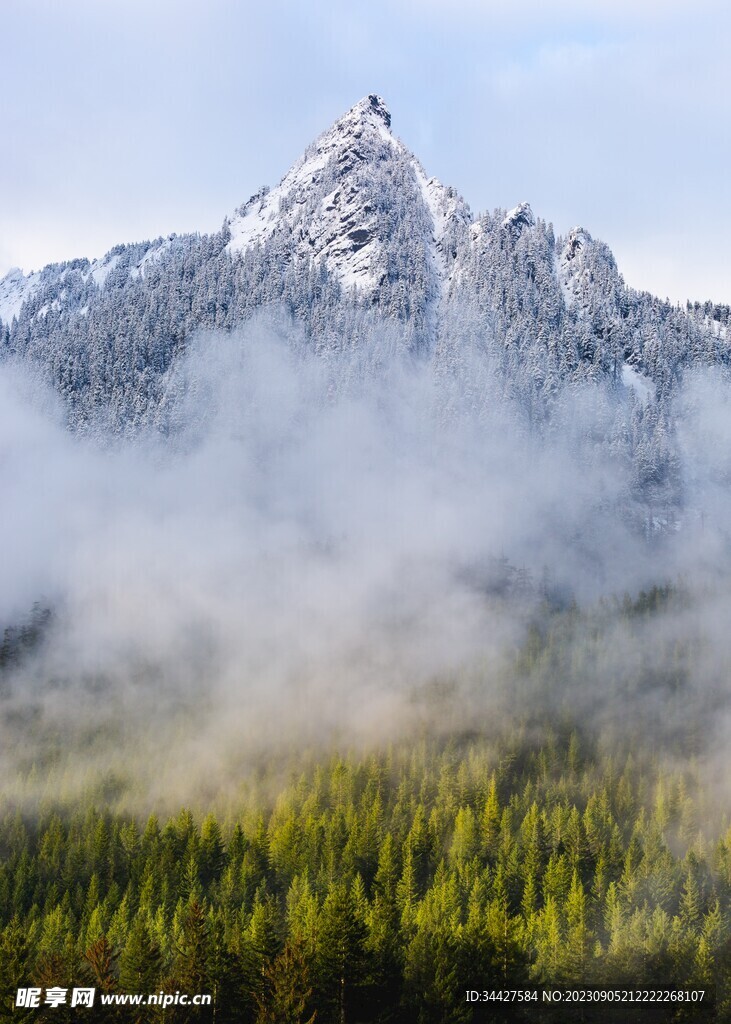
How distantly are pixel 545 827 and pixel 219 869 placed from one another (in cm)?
6236

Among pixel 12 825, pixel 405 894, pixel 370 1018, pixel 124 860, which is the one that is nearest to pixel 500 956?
pixel 370 1018

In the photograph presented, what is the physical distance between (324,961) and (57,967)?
22430 mm

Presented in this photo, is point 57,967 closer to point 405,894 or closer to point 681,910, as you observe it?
point 405,894

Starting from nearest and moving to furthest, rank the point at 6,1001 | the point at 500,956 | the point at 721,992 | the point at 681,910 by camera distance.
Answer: the point at 6,1001 → the point at 500,956 → the point at 721,992 → the point at 681,910

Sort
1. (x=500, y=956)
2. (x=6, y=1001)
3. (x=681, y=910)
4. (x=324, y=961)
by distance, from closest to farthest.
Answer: (x=6, y=1001) < (x=324, y=961) < (x=500, y=956) < (x=681, y=910)

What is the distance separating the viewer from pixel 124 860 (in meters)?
171

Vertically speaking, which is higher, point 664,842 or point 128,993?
point 664,842

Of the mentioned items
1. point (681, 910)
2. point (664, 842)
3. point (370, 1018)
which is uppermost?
point (664, 842)

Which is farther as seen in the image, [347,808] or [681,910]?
[347,808]

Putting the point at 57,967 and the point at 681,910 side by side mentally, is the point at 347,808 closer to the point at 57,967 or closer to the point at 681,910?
the point at 681,910

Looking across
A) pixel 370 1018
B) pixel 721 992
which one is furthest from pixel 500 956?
pixel 721 992

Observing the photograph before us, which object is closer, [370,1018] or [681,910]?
[370,1018]

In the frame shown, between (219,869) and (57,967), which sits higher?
(219,869)

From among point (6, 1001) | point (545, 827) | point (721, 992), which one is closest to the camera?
point (6, 1001)
